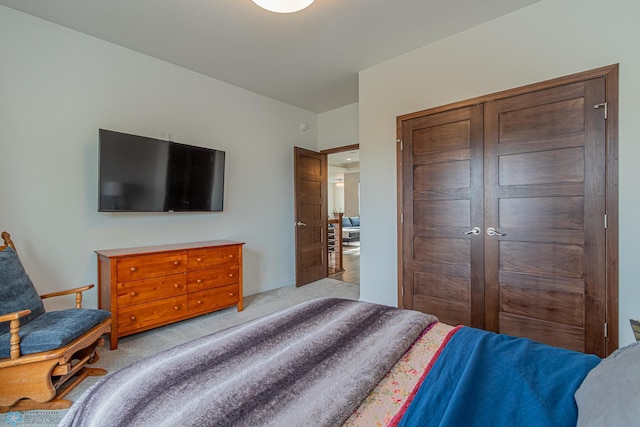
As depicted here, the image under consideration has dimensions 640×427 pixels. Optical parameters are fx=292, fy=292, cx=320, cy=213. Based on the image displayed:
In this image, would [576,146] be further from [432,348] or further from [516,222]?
[432,348]

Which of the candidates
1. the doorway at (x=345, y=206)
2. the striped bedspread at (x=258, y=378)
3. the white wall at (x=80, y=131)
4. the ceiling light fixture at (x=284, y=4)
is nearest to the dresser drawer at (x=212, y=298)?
the white wall at (x=80, y=131)

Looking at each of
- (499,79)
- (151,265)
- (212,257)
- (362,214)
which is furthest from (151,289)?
(499,79)

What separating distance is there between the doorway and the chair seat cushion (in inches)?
144

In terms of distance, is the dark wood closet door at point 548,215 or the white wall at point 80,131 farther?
the white wall at point 80,131

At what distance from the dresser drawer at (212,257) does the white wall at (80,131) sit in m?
0.51

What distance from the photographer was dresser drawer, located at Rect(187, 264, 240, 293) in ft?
9.70

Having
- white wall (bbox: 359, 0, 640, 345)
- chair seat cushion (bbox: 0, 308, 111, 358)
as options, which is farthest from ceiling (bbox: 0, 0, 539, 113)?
chair seat cushion (bbox: 0, 308, 111, 358)

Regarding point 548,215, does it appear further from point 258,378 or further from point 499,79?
point 258,378

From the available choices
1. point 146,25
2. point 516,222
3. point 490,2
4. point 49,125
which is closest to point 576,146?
point 516,222

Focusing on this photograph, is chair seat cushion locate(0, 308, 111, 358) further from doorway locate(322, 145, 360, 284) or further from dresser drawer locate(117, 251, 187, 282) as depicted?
doorway locate(322, 145, 360, 284)

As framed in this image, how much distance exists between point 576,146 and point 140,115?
3.90m

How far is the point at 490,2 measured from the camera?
2295 millimetres

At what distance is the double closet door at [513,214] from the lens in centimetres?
212
